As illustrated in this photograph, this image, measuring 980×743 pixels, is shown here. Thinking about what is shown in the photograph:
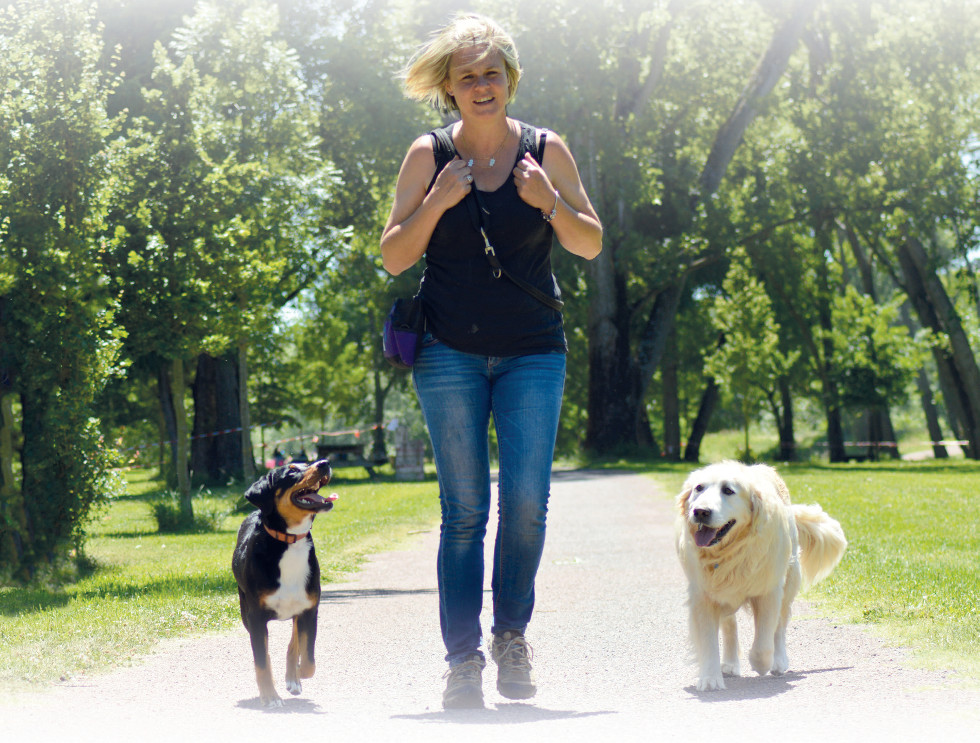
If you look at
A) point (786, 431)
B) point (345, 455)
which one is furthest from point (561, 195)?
point (786, 431)

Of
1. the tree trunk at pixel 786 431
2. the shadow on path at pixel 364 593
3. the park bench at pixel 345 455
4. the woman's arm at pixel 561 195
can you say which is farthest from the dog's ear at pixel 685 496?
the tree trunk at pixel 786 431

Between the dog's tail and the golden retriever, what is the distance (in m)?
0.59

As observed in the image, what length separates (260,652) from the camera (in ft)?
14.3

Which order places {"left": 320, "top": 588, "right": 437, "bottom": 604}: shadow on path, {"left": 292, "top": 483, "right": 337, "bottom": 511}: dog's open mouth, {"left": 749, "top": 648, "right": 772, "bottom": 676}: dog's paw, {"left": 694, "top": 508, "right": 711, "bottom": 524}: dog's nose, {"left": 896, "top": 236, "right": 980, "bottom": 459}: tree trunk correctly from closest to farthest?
1. {"left": 292, "top": 483, "right": 337, "bottom": 511}: dog's open mouth
2. {"left": 694, "top": 508, "right": 711, "bottom": 524}: dog's nose
3. {"left": 749, "top": 648, "right": 772, "bottom": 676}: dog's paw
4. {"left": 320, "top": 588, "right": 437, "bottom": 604}: shadow on path
5. {"left": 896, "top": 236, "right": 980, "bottom": 459}: tree trunk

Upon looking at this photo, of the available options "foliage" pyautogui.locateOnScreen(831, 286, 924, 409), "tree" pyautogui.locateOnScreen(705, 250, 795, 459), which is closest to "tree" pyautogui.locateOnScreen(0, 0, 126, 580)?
"tree" pyautogui.locateOnScreen(705, 250, 795, 459)

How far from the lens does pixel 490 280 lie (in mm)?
4219

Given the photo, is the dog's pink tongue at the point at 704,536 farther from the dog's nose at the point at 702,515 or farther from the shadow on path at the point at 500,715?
the shadow on path at the point at 500,715

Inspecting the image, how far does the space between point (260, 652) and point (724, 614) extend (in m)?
2.04

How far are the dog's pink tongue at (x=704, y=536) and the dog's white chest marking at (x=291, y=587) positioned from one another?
1677 millimetres

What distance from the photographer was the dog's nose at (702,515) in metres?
4.70

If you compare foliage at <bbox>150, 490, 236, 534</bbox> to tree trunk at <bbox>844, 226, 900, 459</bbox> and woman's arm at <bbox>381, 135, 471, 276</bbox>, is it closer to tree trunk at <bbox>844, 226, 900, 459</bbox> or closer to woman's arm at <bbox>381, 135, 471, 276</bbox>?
woman's arm at <bbox>381, 135, 471, 276</bbox>

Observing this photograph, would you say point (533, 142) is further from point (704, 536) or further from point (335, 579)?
point (335, 579)

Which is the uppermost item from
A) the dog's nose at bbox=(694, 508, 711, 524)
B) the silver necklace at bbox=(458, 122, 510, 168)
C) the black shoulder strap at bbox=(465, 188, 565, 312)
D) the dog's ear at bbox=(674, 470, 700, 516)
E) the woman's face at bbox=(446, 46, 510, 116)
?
the woman's face at bbox=(446, 46, 510, 116)

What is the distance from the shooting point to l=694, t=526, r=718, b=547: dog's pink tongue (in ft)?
15.4
